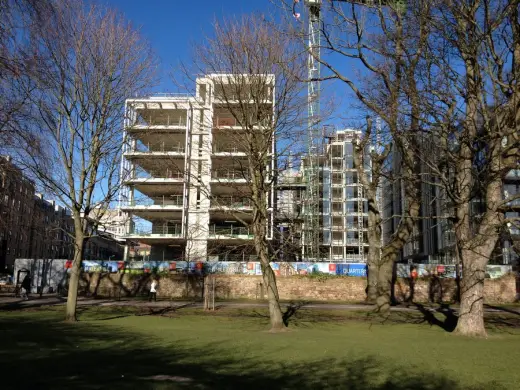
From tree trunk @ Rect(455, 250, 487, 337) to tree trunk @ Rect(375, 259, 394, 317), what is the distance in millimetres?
7409

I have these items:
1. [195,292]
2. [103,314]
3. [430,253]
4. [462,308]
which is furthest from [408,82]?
[430,253]

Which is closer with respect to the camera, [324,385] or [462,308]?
[324,385]

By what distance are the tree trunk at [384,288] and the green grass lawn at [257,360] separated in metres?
6.00

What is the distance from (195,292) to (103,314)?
1278 cm

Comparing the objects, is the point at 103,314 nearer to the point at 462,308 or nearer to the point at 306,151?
the point at 306,151

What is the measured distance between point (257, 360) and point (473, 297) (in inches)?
353

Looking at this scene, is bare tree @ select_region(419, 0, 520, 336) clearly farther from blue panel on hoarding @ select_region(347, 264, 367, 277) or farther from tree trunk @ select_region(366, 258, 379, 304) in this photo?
blue panel on hoarding @ select_region(347, 264, 367, 277)

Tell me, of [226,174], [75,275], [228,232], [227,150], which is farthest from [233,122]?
[228,232]

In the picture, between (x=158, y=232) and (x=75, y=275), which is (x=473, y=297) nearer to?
(x=75, y=275)

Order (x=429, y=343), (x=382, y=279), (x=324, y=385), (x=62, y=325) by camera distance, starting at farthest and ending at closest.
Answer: (x=382, y=279), (x=62, y=325), (x=429, y=343), (x=324, y=385)

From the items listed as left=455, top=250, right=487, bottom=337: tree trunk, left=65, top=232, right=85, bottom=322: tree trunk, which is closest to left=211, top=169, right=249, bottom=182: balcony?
left=65, top=232, right=85, bottom=322: tree trunk

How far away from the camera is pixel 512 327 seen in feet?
63.6

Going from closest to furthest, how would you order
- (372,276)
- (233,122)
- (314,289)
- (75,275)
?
(75,275) < (233,122) < (372,276) < (314,289)

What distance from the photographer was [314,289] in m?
34.4
